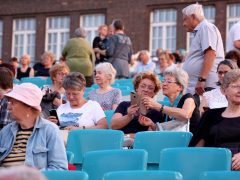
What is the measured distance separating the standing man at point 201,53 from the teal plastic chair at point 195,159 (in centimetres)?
364

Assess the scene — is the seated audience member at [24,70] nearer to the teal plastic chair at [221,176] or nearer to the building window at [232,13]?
the building window at [232,13]

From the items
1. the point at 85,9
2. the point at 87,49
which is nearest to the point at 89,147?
the point at 87,49

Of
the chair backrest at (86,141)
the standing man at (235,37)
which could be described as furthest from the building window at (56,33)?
the chair backrest at (86,141)

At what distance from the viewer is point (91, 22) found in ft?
107

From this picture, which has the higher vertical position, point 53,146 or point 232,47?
point 232,47

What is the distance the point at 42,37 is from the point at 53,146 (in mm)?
26562

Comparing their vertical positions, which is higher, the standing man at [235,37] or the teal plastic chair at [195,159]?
the standing man at [235,37]

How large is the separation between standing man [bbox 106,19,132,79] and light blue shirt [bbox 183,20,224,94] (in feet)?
18.1

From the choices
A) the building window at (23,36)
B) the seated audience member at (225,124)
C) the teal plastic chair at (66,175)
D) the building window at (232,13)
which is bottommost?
the teal plastic chair at (66,175)

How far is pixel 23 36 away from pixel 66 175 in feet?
92.2

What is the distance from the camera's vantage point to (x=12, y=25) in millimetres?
34156

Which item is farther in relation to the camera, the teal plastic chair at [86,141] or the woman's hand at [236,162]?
the teal plastic chair at [86,141]

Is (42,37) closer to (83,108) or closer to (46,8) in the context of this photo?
(46,8)

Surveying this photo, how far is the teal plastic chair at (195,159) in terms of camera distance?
7.30 m
